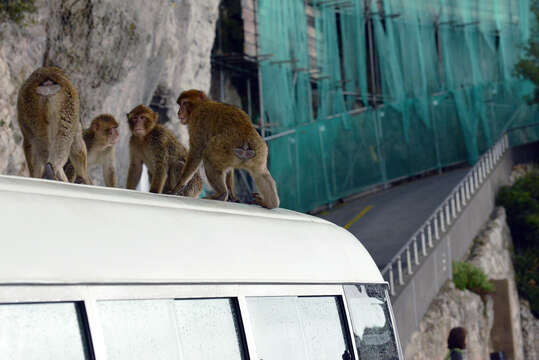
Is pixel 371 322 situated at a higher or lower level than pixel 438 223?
lower

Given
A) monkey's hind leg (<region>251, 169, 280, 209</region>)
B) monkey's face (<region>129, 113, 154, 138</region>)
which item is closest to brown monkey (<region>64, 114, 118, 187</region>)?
monkey's face (<region>129, 113, 154, 138</region>)

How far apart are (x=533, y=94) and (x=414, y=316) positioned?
66.6 feet

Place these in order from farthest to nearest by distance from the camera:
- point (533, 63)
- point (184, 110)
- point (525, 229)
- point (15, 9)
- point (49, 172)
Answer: point (533, 63)
point (525, 229)
point (15, 9)
point (184, 110)
point (49, 172)

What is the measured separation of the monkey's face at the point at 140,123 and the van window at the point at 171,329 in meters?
2.23

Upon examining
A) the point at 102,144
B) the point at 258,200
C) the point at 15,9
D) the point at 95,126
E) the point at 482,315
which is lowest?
the point at 482,315

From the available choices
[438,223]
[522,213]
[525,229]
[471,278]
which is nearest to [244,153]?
[471,278]

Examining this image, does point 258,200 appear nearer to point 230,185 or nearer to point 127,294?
point 230,185

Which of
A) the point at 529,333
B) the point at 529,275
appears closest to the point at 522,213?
the point at 529,275

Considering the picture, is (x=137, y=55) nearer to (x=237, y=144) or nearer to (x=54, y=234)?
(x=237, y=144)

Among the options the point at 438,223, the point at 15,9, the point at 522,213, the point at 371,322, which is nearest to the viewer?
the point at 371,322

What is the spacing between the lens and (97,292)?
2172mm

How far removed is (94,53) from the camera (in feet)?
34.2

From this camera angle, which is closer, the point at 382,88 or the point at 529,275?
the point at 529,275

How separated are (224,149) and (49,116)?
93cm
